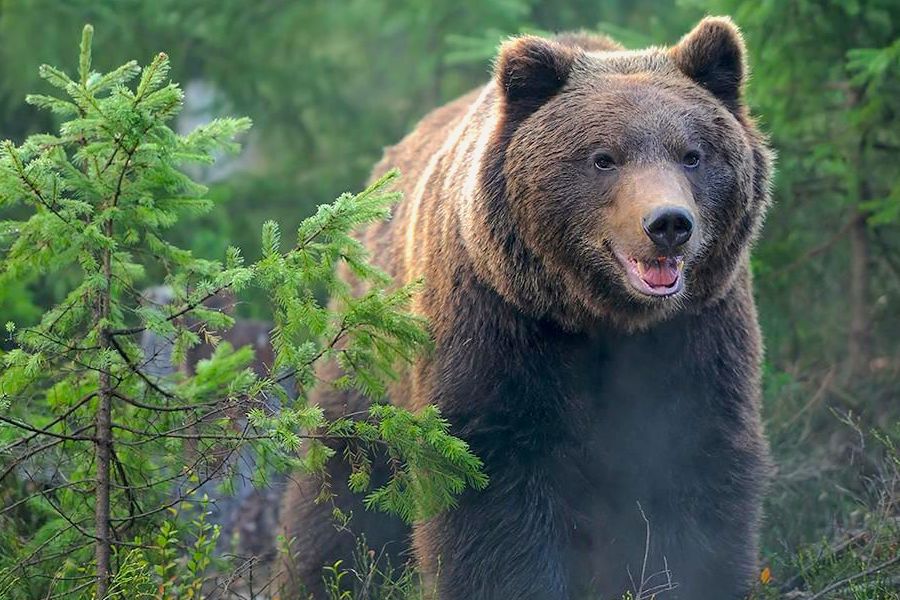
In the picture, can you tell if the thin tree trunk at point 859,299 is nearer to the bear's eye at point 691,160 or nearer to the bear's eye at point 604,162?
the bear's eye at point 691,160

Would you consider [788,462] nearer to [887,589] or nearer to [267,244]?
[887,589]

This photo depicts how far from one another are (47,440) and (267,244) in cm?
118

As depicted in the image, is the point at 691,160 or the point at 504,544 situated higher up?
the point at 691,160

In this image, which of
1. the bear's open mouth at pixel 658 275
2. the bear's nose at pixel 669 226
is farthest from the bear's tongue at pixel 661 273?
the bear's nose at pixel 669 226

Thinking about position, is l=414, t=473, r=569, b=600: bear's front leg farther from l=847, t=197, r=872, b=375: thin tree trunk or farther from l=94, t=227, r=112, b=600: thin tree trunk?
l=847, t=197, r=872, b=375: thin tree trunk

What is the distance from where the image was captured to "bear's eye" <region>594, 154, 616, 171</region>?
5.14 metres

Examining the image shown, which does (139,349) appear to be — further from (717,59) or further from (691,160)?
(717,59)

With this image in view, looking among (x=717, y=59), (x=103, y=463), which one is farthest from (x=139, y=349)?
(x=717, y=59)

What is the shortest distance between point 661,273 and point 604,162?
1.68 ft

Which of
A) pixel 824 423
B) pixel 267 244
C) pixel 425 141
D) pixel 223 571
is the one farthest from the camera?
pixel 824 423

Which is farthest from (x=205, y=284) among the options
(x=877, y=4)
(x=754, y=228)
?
(x=877, y=4)

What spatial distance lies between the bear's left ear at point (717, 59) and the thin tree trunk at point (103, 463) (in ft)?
7.96

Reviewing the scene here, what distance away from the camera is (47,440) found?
508 centimetres

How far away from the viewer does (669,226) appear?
4.79 meters
